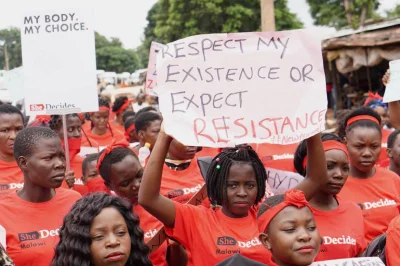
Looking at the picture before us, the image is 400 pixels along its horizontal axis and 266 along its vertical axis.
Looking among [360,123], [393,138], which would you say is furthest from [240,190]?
[393,138]

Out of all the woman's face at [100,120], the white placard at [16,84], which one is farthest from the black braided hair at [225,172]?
the white placard at [16,84]

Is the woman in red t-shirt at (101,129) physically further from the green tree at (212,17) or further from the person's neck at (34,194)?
the green tree at (212,17)

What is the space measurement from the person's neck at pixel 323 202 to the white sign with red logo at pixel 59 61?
2223 mm

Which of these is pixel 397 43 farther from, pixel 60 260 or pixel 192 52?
pixel 60 260

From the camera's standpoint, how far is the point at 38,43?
565 cm

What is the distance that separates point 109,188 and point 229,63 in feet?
4.74

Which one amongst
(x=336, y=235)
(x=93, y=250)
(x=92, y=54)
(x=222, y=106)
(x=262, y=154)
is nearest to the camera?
(x=93, y=250)

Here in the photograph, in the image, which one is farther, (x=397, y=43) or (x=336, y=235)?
(x=397, y=43)

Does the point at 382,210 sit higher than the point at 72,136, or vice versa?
the point at 72,136

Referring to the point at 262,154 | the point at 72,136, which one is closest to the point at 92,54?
the point at 72,136

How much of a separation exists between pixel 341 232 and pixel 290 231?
79 cm

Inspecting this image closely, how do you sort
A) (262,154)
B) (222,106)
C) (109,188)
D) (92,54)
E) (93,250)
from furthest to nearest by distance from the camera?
(262,154)
(92,54)
(109,188)
(222,106)
(93,250)

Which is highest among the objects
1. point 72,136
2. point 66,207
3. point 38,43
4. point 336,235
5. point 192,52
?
point 38,43

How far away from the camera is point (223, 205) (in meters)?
3.80
